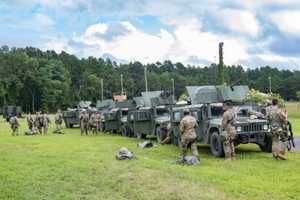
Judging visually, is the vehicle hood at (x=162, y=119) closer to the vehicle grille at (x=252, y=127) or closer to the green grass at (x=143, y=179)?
the vehicle grille at (x=252, y=127)

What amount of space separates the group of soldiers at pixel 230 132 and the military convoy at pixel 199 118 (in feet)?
1.04

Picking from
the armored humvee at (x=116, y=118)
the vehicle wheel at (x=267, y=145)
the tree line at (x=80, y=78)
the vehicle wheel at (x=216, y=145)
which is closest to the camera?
the vehicle wheel at (x=216, y=145)

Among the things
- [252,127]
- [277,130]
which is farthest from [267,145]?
[277,130]

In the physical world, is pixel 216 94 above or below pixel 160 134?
above

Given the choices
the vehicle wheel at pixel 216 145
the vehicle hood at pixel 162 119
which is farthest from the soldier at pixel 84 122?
the vehicle wheel at pixel 216 145

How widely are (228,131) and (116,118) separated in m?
15.7

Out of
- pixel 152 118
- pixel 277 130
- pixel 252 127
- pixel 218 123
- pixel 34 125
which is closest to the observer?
pixel 277 130

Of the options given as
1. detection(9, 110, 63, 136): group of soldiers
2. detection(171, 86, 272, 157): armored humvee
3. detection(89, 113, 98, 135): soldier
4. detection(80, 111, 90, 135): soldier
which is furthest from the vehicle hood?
detection(9, 110, 63, 136): group of soldiers

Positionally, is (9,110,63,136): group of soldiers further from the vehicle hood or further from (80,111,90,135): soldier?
the vehicle hood

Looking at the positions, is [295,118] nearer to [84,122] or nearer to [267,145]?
[84,122]

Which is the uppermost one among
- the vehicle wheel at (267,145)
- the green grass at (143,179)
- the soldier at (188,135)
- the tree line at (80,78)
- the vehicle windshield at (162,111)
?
the tree line at (80,78)

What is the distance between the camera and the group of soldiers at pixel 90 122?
31.5 m

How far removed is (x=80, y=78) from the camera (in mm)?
118812

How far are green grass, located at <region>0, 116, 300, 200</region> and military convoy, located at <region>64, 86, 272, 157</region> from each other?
112cm
